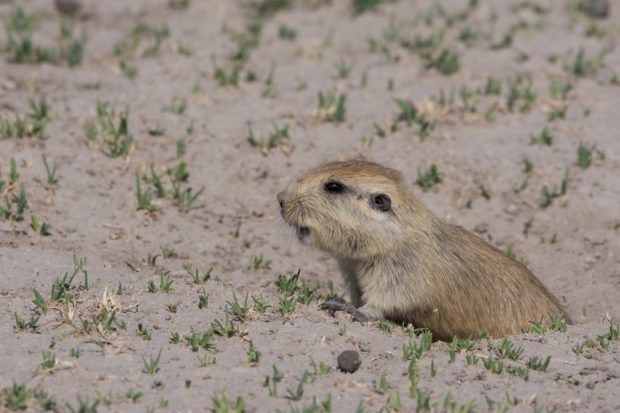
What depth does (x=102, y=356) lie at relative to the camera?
13.5ft

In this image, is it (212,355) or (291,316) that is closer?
(212,355)

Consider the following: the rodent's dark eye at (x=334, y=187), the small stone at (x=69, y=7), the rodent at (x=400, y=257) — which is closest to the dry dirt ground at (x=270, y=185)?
the small stone at (x=69, y=7)

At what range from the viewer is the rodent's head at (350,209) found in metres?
4.96

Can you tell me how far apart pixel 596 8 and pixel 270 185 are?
14.2ft

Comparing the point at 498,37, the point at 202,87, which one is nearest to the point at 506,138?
the point at 498,37

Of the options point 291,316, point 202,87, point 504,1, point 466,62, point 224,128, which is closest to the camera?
point 291,316

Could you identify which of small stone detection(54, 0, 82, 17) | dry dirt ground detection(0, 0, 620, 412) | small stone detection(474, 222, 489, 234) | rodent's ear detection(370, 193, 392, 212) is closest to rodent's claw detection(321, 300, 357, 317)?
dry dirt ground detection(0, 0, 620, 412)

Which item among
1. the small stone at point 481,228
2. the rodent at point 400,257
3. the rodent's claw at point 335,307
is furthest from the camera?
the small stone at point 481,228

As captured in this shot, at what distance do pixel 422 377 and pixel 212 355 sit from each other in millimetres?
955

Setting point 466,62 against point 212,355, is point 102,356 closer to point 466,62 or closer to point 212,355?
point 212,355

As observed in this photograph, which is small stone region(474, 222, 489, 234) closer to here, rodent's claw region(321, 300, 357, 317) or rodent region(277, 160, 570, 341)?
rodent region(277, 160, 570, 341)

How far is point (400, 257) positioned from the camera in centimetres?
496

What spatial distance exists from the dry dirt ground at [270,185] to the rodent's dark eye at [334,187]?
549mm

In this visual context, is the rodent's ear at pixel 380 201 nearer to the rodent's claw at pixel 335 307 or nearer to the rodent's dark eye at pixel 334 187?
the rodent's dark eye at pixel 334 187
